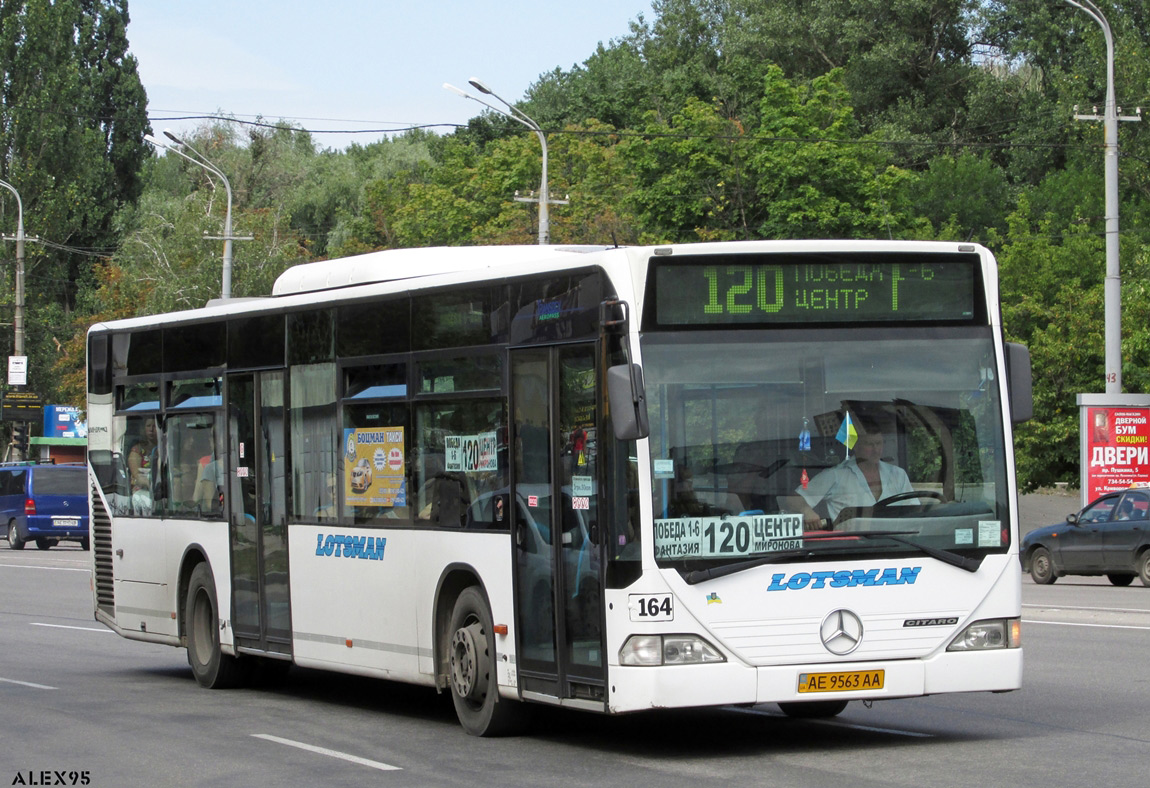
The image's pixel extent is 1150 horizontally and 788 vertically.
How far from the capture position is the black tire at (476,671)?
10.5m

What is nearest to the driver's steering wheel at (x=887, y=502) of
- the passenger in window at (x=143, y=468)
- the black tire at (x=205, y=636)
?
the black tire at (x=205, y=636)

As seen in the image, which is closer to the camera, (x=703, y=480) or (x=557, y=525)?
(x=703, y=480)

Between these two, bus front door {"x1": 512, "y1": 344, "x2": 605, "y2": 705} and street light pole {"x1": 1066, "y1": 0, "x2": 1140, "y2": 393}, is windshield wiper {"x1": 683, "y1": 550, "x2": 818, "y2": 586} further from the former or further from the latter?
street light pole {"x1": 1066, "y1": 0, "x2": 1140, "y2": 393}

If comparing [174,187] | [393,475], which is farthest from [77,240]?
[393,475]

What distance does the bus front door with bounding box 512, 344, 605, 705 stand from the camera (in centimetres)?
954

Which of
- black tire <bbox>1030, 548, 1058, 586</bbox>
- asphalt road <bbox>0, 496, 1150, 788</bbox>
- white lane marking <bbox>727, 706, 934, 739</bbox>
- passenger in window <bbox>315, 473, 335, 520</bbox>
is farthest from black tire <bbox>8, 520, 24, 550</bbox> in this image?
white lane marking <bbox>727, 706, 934, 739</bbox>

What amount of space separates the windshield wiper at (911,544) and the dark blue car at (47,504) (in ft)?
121

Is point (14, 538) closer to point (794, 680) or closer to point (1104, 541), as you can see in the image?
point (1104, 541)

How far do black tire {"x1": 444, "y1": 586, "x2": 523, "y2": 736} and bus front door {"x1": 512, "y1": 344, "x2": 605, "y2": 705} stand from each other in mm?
435

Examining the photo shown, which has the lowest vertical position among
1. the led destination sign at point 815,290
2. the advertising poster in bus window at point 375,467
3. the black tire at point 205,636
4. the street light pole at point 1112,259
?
the black tire at point 205,636

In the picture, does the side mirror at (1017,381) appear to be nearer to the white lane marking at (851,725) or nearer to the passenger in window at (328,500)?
the white lane marking at (851,725)

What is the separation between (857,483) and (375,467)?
12.4ft

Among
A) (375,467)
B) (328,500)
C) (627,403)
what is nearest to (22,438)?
(328,500)

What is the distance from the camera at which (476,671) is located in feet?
34.8
